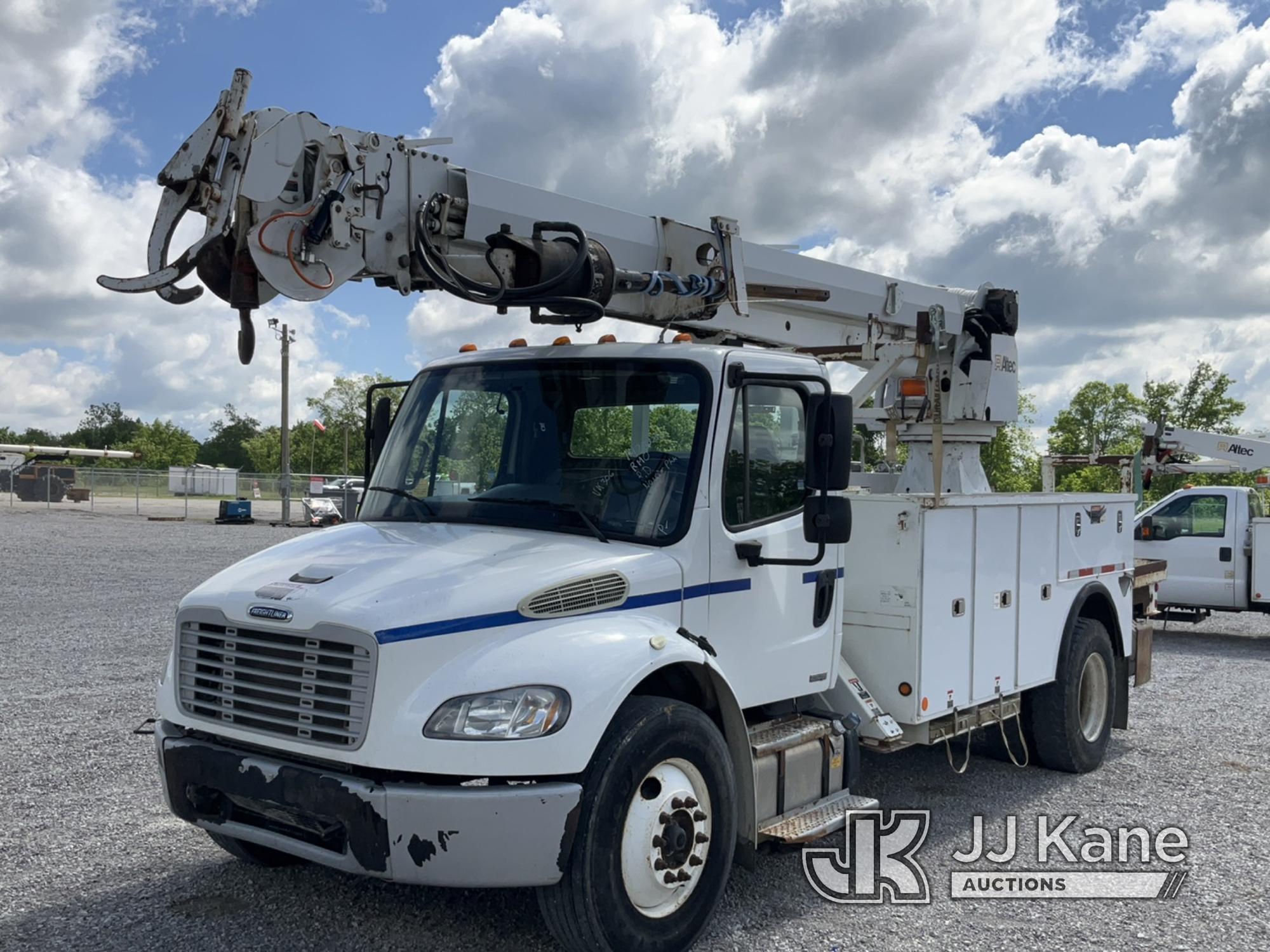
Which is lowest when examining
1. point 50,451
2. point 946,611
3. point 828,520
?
point 946,611

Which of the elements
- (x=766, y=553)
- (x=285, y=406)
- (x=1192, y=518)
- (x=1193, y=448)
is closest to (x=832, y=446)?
(x=766, y=553)

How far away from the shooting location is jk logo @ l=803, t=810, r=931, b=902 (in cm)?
547

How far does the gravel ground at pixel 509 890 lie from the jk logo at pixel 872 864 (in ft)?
0.31

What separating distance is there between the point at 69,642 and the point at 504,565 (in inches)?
388

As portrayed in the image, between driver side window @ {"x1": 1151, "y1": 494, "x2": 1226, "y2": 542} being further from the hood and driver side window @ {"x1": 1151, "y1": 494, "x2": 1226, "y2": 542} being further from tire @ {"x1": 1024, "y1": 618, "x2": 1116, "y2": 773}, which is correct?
the hood

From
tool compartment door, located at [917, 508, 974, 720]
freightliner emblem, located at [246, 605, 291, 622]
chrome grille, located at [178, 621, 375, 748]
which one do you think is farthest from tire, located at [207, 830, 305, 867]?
tool compartment door, located at [917, 508, 974, 720]

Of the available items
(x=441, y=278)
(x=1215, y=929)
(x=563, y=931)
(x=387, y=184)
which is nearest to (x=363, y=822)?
(x=563, y=931)

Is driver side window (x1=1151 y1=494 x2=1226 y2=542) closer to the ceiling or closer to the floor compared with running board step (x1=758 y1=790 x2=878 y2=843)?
closer to the ceiling

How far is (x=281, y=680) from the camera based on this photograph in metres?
4.31

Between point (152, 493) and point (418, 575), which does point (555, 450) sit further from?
point (152, 493)

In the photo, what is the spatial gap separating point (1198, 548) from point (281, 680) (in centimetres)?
1439

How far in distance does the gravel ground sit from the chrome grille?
1.00 m

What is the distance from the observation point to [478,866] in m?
3.99

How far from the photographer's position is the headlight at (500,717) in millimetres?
4012
